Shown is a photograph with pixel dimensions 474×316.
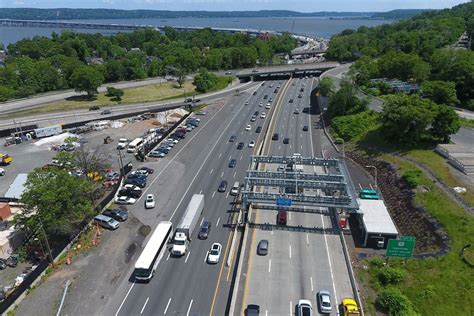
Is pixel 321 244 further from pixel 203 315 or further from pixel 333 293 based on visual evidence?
pixel 203 315

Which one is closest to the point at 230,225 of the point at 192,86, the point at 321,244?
the point at 321,244

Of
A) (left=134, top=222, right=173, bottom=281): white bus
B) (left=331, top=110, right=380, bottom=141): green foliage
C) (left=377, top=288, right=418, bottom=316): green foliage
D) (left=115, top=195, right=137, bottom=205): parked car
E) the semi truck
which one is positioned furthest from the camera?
(left=331, top=110, right=380, bottom=141): green foliage

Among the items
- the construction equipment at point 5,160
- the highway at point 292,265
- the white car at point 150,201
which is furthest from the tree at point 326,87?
the construction equipment at point 5,160

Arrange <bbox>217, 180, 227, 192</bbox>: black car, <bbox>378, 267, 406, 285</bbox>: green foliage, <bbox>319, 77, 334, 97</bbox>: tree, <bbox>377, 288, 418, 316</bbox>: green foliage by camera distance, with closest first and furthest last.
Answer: <bbox>377, 288, 418, 316</bbox>: green foliage
<bbox>378, 267, 406, 285</bbox>: green foliage
<bbox>217, 180, 227, 192</bbox>: black car
<bbox>319, 77, 334, 97</bbox>: tree

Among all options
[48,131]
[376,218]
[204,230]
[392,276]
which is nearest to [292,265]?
[392,276]

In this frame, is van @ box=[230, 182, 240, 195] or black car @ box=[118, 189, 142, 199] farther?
van @ box=[230, 182, 240, 195]

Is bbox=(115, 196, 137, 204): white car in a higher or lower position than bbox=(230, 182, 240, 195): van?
lower

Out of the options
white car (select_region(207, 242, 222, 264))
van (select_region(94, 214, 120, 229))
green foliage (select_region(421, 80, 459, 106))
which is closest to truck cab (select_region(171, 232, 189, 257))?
white car (select_region(207, 242, 222, 264))

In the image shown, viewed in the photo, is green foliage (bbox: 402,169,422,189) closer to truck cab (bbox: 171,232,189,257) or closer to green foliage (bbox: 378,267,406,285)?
green foliage (bbox: 378,267,406,285)

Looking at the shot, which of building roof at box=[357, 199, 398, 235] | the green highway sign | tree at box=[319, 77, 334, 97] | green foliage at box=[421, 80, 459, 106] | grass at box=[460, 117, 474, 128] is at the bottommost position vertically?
building roof at box=[357, 199, 398, 235]
